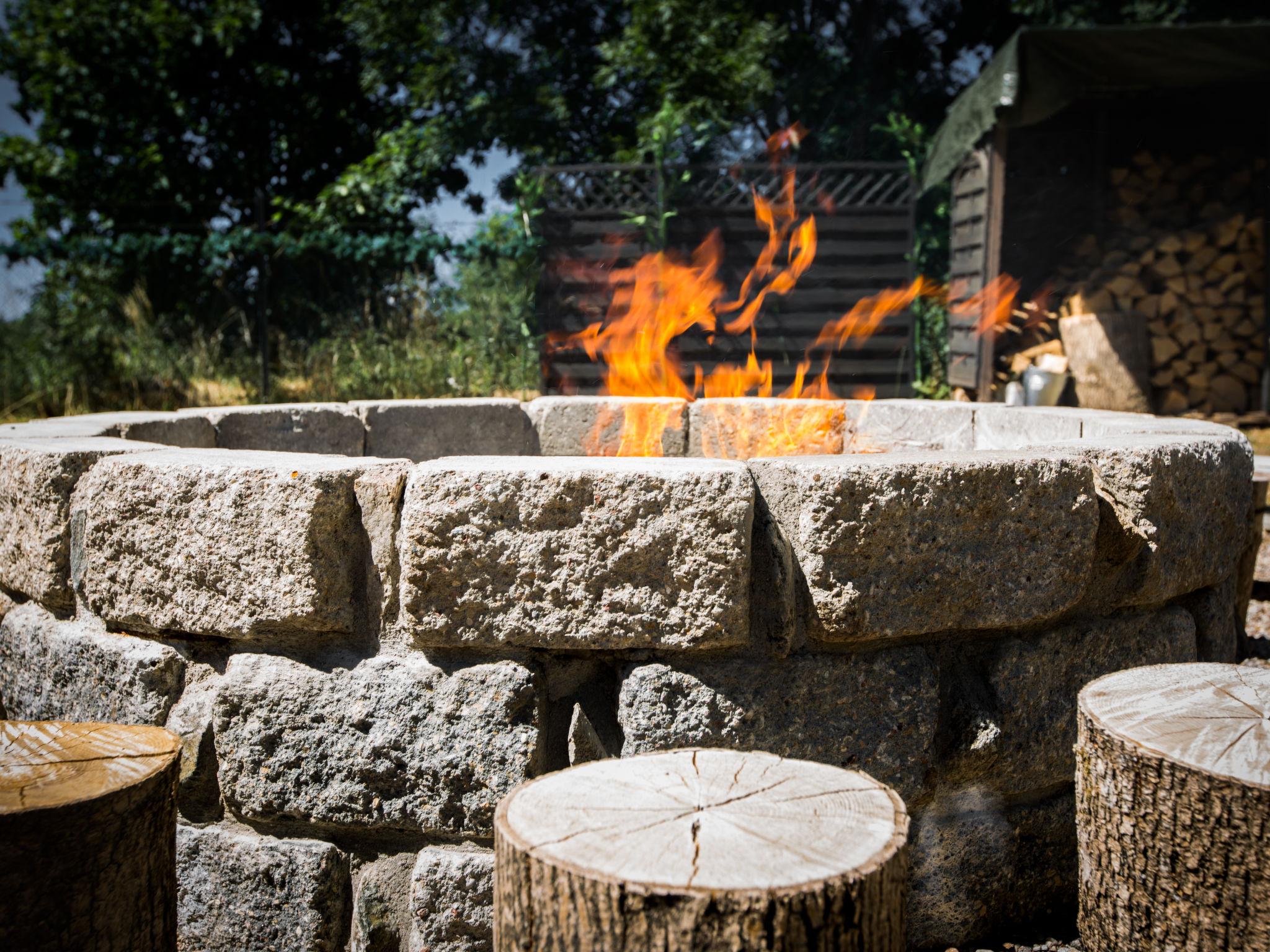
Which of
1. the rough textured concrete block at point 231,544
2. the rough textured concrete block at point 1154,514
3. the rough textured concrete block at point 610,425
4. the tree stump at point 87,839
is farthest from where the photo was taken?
the rough textured concrete block at point 610,425

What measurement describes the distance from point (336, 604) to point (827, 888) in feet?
3.81

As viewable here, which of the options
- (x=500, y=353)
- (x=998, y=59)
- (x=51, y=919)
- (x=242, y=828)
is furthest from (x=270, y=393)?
(x=51, y=919)

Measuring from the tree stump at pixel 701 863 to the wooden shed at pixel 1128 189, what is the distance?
6.42 meters

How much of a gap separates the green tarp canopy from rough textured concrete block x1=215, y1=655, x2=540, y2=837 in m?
6.17

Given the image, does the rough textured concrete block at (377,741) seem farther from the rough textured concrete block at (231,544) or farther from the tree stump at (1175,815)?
the tree stump at (1175,815)

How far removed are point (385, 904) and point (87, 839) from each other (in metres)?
0.71

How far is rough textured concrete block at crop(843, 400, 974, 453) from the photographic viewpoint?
3602 mm

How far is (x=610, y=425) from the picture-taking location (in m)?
3.86


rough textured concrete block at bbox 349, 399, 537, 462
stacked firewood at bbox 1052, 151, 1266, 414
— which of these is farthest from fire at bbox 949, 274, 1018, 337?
rough textured concrete block at bbox 349, 399, 537, 462

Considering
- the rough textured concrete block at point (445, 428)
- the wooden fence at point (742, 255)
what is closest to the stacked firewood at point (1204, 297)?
the wooden fence at point (742, 255)

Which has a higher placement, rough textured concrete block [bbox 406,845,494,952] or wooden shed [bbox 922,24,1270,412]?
wooden shed [bbox 922,24,1270,412]

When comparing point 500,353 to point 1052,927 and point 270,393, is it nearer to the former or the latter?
point 270,393

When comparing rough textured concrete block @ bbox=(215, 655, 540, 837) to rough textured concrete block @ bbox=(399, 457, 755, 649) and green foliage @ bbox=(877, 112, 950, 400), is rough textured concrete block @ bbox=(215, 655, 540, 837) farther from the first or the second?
green foliage @ bbox=(877, 112, 950, 400)

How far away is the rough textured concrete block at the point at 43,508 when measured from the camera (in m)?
2.22
